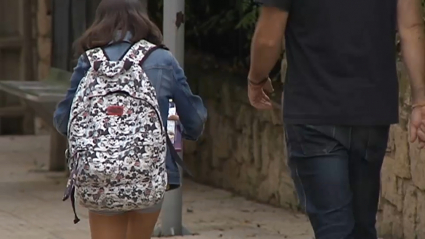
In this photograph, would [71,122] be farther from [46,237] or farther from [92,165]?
[46,237]

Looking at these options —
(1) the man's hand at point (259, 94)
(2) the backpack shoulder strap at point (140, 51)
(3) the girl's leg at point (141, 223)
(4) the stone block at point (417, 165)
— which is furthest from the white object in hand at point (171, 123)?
(4) the stone block at point (417, 165)

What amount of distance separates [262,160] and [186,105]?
3.91 meters

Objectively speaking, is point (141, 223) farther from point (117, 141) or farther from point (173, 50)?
point (173, 50)

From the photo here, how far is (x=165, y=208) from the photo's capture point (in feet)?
22.3

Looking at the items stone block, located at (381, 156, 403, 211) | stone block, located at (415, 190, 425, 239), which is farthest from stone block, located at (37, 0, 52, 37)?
stone block, located at (415, 190, 425, 239)

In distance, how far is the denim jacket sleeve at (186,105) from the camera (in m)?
4.46

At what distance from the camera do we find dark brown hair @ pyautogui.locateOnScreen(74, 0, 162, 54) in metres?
4.40

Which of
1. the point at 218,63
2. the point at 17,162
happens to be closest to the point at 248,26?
the point at 218,63

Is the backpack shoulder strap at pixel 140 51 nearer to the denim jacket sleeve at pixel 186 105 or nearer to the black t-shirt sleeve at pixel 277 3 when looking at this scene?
the denim jacket sleeve at pixel 186 105

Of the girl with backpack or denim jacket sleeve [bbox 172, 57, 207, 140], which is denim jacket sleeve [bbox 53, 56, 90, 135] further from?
denim jacket sleeve [bbox 172, 57, 207, 140]

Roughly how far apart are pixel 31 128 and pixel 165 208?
6.15 meters

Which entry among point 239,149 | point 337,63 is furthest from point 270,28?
point 239,149

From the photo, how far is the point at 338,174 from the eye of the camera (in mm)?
3385

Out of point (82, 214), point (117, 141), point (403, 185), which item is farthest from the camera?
point (82, 214)
